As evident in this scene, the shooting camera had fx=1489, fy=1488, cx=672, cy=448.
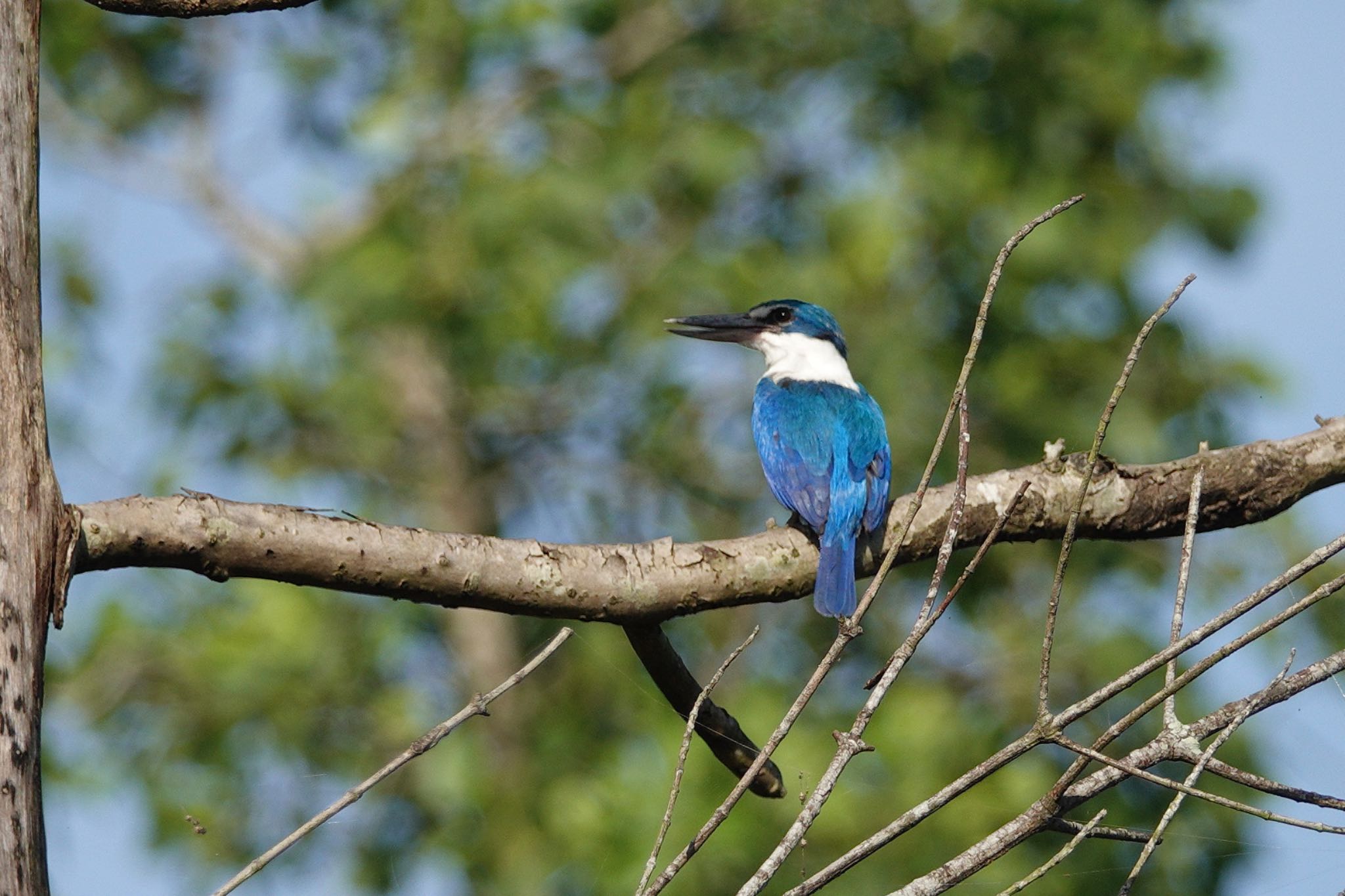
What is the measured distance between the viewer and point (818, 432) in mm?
4434

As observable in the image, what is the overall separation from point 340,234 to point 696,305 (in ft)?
8.30

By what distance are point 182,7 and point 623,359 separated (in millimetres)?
5329

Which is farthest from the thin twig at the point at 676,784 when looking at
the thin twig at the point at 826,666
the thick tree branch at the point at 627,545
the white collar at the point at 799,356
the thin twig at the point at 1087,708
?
the white collar at the point at 799,356

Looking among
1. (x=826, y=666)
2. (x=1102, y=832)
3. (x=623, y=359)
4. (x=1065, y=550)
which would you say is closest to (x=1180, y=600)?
(x=1065, y=550)

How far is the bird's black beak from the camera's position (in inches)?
211

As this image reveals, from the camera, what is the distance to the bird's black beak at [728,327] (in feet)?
17.6

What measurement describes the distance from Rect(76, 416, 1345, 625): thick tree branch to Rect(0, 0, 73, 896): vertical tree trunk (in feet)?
0.42

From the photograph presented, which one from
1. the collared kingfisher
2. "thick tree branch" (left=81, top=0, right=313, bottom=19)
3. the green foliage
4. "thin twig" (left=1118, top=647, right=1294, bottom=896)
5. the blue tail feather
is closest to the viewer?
"thin twig" (left=1118, top=647, right=1294, bottom=896)

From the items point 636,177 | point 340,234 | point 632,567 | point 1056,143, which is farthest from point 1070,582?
point 632,567

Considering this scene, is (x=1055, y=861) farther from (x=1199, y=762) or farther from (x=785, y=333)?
(x=785, y=333)

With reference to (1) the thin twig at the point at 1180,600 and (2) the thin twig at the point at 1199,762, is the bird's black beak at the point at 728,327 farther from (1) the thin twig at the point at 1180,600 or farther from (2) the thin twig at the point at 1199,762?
(2) the thin twig at the point at 1199,762

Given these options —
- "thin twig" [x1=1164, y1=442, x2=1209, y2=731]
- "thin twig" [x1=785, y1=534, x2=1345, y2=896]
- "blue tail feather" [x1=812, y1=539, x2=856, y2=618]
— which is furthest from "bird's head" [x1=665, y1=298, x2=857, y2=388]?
"thin twig" [x1=785, y1=534, x2=1345, y2=896]

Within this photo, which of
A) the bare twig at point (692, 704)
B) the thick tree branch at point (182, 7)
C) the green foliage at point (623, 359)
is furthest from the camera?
the green foliage at point (623, 359)

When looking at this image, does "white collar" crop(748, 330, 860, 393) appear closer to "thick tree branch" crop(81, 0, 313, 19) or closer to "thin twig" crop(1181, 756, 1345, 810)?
"thick tree branch" crop(81, 0, 313, 19)
